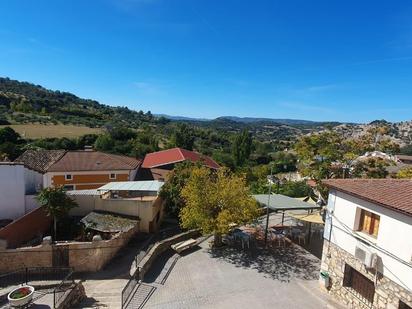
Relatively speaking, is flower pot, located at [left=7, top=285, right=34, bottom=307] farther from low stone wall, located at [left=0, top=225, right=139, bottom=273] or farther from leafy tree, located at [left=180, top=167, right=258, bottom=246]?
leafy tree, located at [left=180, top=167, right=258, bottom=246]

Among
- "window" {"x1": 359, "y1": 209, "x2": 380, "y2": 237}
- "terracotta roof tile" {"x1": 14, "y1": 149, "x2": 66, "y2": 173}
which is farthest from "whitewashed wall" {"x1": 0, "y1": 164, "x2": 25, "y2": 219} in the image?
"window" {"x1": 359, "y1": 209, "x2": 380, "y2": 237}

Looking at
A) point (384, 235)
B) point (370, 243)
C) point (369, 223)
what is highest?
point (369, 223)

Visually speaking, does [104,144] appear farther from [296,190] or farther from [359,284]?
[359,284]

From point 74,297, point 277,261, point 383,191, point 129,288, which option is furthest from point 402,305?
point 74,297

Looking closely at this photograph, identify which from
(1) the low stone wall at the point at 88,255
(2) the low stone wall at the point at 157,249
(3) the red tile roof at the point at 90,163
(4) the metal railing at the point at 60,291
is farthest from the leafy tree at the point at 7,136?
(4) the metal railing at the point at 60,291

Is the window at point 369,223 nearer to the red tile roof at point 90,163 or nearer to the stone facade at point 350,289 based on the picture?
the stone facade at point 350,289

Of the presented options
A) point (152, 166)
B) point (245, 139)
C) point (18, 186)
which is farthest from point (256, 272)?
point (245, 139)
